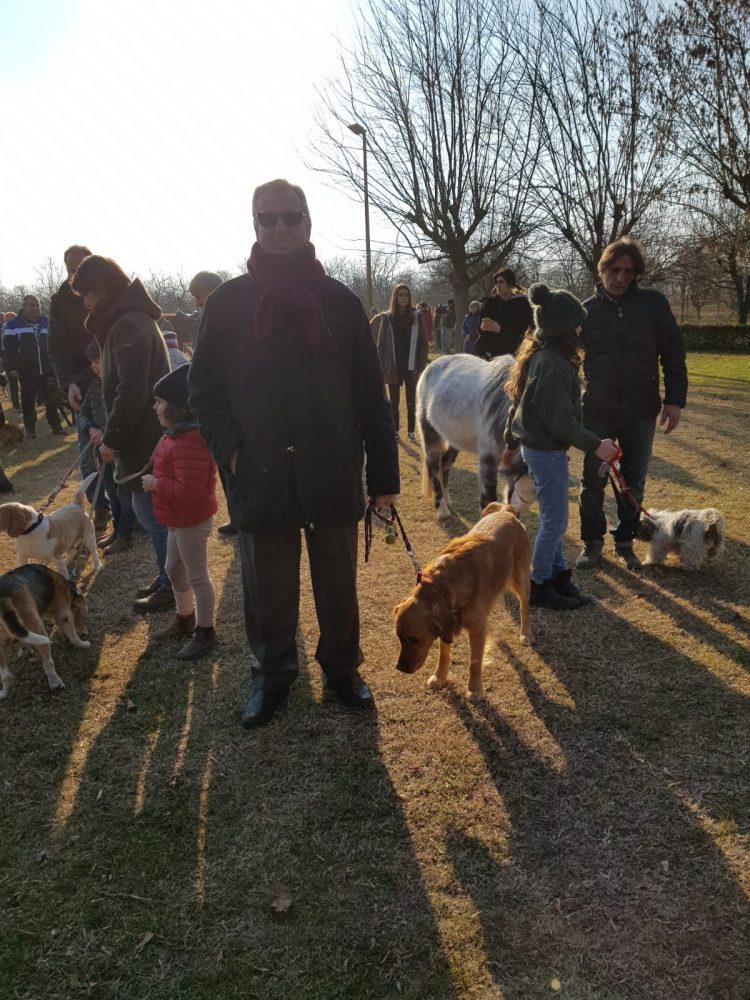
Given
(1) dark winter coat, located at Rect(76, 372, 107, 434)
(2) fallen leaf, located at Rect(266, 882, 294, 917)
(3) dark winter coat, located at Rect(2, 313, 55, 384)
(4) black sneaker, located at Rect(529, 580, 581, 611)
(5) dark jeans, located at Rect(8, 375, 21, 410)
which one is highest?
(3) dark winter coat, located at Rect(2, 313, 55, 384)

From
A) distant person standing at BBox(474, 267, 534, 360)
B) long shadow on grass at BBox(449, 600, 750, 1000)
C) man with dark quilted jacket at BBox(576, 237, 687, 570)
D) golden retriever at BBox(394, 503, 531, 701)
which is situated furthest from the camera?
distant person standing at BBox(474, 267, 534, 360)

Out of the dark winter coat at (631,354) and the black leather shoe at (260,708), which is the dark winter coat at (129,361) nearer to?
the black leather shoe at (260,708)

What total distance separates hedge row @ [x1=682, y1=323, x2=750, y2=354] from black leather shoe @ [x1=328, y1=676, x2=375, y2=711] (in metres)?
26.0

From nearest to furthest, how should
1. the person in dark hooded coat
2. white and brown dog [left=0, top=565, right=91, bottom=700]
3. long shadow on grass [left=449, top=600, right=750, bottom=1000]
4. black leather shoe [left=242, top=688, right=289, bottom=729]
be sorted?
long shadow on grass [left=449, top=600, right=750, bottom=1000] → black leather shoe [left=242, top=688, right=289, bottom=729] → white and brown dog [left=0, top=565, right=91, bottom=700] → the person in dark hooded coat

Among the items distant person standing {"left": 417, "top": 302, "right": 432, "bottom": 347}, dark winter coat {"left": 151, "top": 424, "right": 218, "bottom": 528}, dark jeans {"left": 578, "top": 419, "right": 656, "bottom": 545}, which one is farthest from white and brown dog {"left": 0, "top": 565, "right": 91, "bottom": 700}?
distant person standing {"left": 417, "top": 302, "right": 432, "bottom": 347}

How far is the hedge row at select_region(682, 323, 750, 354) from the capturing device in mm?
24859

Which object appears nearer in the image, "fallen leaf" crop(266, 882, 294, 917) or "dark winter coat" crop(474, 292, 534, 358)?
"fallen leaf" crop(266, 882, 294, 917)

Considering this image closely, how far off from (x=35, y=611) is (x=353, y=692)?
1.90 m

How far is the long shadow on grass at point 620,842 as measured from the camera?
6.32ft

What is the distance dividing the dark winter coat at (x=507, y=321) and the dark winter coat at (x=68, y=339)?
4.65 meters

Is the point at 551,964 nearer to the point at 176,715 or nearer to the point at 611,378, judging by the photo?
the point at 176,715

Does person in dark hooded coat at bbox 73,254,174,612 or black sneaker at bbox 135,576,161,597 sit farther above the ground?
person in dark hooded coat at bbox 73,254,174,612

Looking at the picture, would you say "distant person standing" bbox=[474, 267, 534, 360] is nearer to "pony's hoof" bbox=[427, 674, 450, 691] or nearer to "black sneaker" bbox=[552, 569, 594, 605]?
"black sneaker" bbox=[552, 569, 594, 605]

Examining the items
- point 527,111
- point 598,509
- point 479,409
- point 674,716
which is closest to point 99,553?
point 479,409
